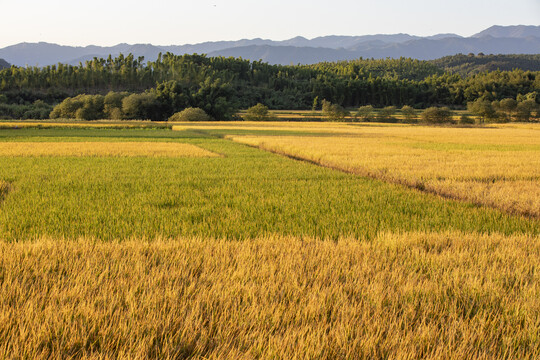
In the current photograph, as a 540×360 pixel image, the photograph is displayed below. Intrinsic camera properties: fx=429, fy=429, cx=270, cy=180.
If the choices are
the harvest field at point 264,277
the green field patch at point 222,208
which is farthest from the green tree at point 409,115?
the harvest field at point 264,277

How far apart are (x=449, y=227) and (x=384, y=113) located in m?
70.4

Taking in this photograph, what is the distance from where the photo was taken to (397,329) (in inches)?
112

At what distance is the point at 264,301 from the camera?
10.8 ft

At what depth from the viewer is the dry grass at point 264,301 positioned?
2.65 meters

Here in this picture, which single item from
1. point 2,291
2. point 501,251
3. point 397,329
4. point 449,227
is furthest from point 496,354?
point 449,227

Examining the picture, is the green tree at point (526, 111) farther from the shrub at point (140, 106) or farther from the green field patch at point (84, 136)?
the green field patch at point (84, 136)

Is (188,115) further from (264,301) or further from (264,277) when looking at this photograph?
(264,301)

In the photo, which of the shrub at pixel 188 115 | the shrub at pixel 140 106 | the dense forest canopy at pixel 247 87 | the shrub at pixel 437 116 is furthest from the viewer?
the dense forest canopy at pixel 247 87

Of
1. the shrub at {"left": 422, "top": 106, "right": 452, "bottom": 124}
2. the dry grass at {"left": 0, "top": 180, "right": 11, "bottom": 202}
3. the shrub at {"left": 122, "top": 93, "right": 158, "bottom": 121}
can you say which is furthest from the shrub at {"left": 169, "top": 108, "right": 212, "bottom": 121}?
the dry grass at {"left": 0, "top": 180, "right": 11, "bottom": 202}

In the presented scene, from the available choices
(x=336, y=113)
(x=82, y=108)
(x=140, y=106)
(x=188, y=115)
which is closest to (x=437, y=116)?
(x=336, y=113)

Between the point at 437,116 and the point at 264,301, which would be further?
the point at 437,116

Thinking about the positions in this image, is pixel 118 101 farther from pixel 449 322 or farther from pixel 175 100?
pixel 449 322

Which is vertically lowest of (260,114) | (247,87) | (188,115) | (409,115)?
(188,115)

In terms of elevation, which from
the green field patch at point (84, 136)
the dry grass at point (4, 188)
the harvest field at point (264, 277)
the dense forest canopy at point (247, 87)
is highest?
the dense forest canopy at point (247, 87)
